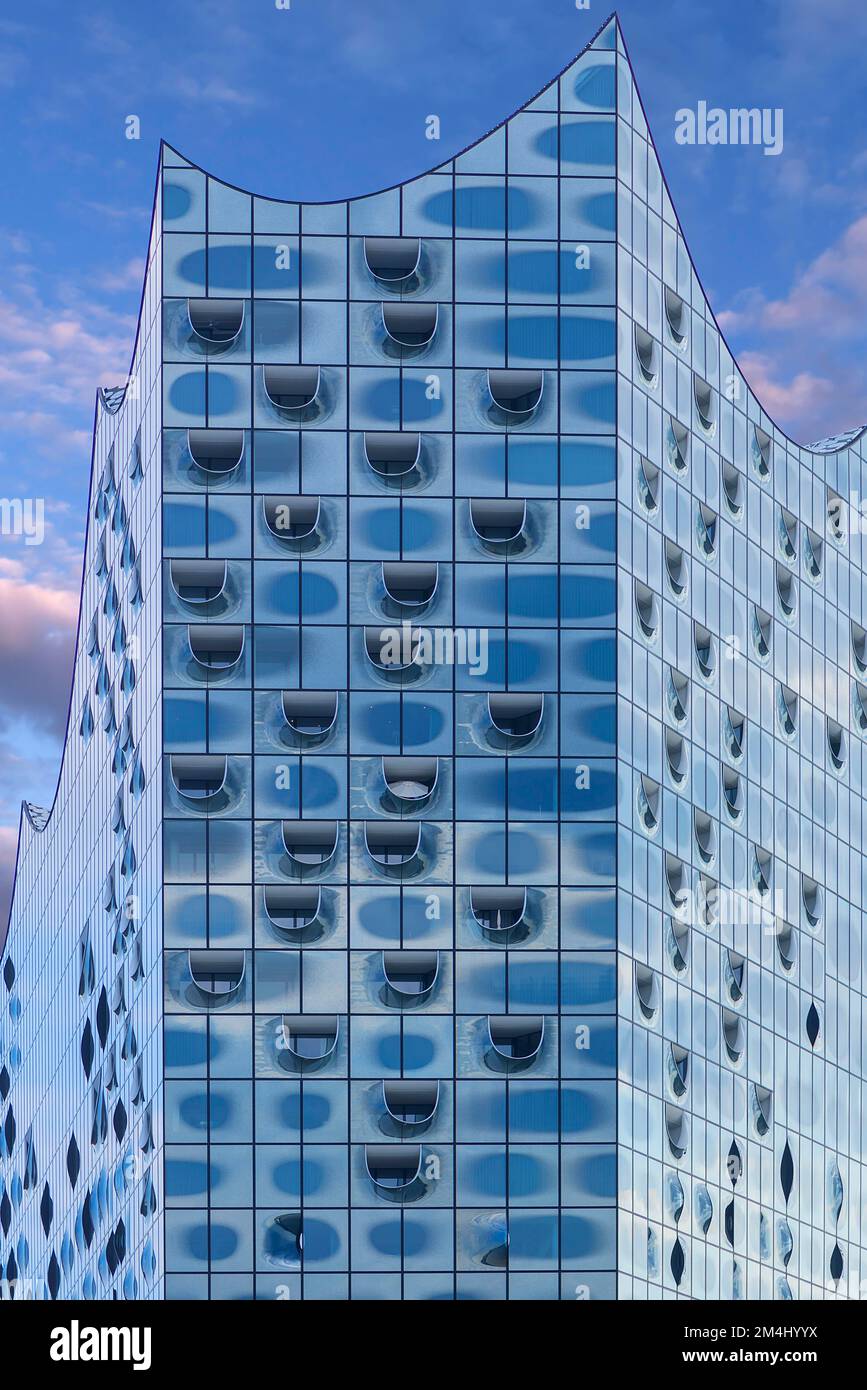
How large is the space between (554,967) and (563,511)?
12.8 metres

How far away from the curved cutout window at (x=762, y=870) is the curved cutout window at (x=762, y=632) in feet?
21.0

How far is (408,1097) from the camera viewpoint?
62.5m

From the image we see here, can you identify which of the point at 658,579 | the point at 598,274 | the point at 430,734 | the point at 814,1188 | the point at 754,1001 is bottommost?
the point at 814,1188

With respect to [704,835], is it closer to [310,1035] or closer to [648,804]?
[648,804]

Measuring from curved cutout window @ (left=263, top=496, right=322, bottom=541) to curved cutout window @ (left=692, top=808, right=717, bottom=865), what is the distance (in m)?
14.6

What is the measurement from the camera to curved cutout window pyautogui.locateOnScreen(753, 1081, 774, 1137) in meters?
71.9

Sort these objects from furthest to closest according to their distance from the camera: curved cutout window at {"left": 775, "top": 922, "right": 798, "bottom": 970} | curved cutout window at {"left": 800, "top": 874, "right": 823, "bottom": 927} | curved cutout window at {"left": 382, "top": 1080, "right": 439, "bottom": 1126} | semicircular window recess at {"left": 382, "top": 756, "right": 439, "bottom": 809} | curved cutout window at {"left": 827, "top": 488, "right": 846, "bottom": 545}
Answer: curved cutout window at {"left": 827, "top": 488, "right": 846, "bottom": 545} < curved cutout window at {"left": 800, "top": 874, "right": 823, "bottom": 927} < curved cutout window at {"left": 775, "top": 922, "right": 798, "bottom": 970} < semicircular window recess at {"left": 382, "top": 756, "right": 439, "bottom": 809} < curved cutout window at {"left": 382, "top": 1080, "right": 439, "bottom": 1126}

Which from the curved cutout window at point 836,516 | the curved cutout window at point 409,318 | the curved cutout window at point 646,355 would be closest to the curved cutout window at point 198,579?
the curved cutout window at point 409,318

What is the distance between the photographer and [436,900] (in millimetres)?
63656

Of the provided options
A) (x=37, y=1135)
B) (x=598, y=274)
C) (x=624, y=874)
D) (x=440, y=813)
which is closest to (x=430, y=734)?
(x=440, y=813)

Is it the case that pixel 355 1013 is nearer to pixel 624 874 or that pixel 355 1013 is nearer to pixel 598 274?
pixel 624 874

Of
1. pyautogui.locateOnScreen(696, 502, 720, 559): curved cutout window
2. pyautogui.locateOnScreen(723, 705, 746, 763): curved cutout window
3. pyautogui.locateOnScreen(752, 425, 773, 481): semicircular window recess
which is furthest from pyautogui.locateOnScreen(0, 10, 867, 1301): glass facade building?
pyautogui.locateOnScreen(752, 425, 773, 481): semicircular window recess

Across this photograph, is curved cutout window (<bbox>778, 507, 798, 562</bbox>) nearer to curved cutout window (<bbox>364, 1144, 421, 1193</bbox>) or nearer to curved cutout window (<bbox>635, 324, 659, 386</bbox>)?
curved cutout window (<bbox>635, 324, 659, 386</bbox>)

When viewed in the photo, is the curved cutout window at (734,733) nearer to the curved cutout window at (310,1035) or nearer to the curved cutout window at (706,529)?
the curved cutout window at (706,529)
